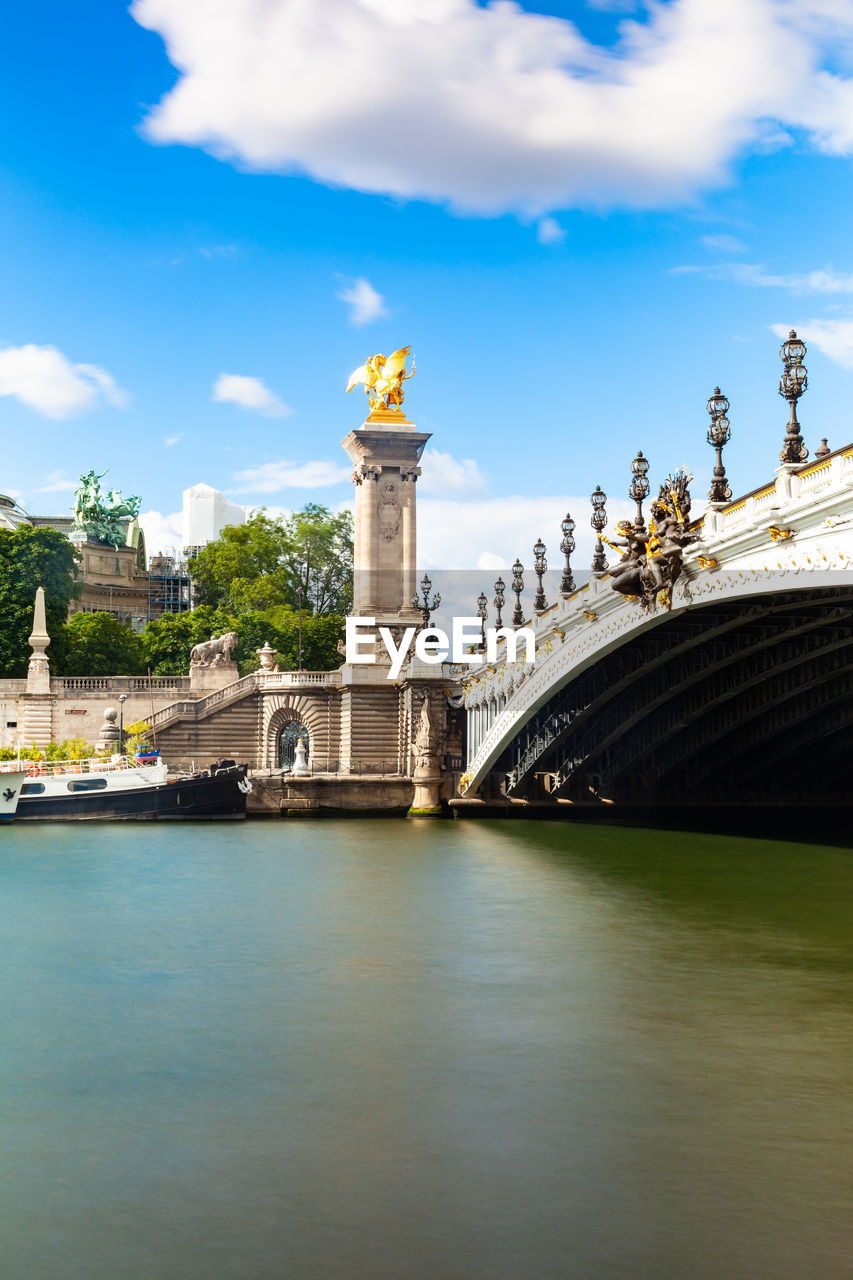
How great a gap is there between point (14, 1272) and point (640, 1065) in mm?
7230

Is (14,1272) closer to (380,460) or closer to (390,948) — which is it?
(390,948)

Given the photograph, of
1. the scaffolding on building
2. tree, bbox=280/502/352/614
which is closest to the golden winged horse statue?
tree, bbox=280/502/352/614

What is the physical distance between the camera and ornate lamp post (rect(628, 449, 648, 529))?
2873cm

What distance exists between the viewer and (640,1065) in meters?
15.0

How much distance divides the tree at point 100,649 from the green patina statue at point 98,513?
29.8 meters

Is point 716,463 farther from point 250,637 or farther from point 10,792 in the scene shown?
point 250,637

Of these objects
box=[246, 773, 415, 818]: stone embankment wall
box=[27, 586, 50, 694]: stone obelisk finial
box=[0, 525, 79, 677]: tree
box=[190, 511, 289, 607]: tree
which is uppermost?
box=[190, 511, 289, 607]: tree

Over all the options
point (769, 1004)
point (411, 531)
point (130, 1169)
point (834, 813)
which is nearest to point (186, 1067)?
point (130, 1169)

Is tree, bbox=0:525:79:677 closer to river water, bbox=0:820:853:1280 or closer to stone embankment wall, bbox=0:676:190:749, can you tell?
stone embankment wall, bbox=0:676:190:749

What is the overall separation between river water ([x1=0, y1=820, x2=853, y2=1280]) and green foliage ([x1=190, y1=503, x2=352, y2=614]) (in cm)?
5372

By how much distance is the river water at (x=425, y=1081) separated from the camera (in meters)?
10.3

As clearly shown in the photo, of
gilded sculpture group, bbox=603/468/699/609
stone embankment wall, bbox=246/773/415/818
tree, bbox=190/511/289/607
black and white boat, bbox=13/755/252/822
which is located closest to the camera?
gilded sculpture group, bbox=603/468/699/609

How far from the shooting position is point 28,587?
64.1 m

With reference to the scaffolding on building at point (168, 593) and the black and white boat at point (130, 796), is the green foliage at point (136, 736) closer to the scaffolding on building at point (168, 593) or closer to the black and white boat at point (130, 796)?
the black and white boat at point (130, 796)
